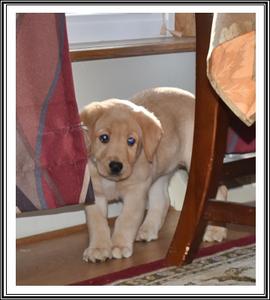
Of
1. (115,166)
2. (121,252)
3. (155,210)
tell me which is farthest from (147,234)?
(115,166)

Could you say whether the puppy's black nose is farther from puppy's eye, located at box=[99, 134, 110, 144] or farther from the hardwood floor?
the hardwood floor

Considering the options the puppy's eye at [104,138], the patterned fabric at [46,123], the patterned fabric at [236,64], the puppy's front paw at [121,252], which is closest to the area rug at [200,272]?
the puppy's front paw at [121,252]

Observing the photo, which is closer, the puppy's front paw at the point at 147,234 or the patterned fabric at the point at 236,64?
the patterned fabric at the point at 236,64

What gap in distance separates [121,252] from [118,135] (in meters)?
0.29

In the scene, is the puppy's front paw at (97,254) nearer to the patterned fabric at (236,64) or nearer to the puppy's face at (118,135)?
the puppy's face at (118,135)

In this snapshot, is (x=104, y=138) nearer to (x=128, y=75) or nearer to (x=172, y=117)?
(x=172, y=117)

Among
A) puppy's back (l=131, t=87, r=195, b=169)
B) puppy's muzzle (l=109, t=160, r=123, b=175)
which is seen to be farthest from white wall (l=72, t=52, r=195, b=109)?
puppy's muzzle (l=109, t=160, r=123, b=175)

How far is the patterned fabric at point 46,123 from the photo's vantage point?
1819mm

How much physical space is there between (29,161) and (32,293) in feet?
0.99

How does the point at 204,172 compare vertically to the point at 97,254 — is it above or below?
above

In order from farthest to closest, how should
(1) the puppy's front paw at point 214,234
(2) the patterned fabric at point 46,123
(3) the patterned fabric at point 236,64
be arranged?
1. (1) the puppy's front paw at point 214,234
2. (2) the patterned fabric at point 46,123
3. (3) the patterned fabric at point 236,64

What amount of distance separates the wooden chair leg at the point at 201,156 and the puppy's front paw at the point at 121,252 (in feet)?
0.44

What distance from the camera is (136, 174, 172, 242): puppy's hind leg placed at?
2299 mm

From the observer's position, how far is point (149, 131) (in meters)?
2.11
